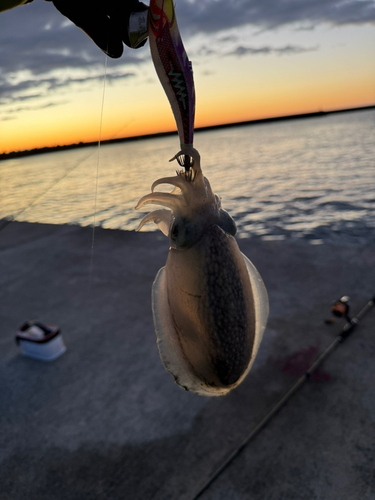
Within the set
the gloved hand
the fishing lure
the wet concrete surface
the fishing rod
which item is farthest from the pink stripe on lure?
the fishing rod

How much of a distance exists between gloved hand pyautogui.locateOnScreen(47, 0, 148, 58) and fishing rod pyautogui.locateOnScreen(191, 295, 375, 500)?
6.55 m

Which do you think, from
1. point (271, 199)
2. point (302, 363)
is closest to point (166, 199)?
point (302, 363)

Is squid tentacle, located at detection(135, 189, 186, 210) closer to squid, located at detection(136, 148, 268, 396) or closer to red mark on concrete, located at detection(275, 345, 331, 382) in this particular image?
squid, located at detection(136, 148, 268, 396)

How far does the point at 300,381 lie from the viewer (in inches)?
315

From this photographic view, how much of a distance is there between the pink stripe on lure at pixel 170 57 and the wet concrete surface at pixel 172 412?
2776mm

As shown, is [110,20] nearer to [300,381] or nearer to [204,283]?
[204,283]

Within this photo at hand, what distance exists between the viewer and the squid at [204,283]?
1245 millimetres

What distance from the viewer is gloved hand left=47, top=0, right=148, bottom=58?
4.43ft

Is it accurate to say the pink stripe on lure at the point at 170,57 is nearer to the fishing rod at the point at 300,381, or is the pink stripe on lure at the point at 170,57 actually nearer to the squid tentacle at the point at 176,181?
the squid tentacle at the point at 176,181

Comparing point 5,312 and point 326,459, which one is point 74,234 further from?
point 326,459

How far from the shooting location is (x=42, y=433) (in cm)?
741

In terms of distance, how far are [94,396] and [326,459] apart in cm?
501

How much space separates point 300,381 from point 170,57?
26.9 ft

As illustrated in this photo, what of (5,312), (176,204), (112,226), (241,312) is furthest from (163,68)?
(112,226)
